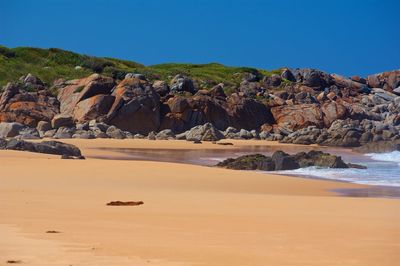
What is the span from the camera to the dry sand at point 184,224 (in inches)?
221

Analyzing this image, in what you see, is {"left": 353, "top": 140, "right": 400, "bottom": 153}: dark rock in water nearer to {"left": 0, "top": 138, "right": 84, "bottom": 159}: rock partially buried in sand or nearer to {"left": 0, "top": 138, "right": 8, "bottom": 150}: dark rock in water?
{"left": 0, "top": 138, "right": 84, "bottom": 159}: rock partially buried in sand

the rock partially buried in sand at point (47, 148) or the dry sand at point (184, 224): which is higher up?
the rock partially buried in sand at point (47, 148)

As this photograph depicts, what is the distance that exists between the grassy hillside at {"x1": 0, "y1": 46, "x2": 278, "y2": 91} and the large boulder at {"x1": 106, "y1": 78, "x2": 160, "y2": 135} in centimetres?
930

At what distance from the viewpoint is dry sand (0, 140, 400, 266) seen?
18.4ft

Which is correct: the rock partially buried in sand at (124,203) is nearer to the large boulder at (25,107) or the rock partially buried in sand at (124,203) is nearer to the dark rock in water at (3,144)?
the dark rock in water at (3,144)

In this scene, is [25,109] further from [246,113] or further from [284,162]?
[284,162]

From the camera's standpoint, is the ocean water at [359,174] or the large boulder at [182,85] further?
the large boulder at [182,85]

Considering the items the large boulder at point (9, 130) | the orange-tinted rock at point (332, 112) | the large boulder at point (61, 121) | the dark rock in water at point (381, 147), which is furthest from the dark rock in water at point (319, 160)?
the orange-tinted rock at point (332, 112)

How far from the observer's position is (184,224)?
7.69 m

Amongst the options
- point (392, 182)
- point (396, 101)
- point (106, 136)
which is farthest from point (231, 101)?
point (392, 182)

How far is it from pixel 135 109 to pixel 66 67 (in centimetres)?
1992

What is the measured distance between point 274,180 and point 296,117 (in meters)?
39.7

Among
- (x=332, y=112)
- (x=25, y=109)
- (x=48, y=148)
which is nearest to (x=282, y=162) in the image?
(x=48, y=148)

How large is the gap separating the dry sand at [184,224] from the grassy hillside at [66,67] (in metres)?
45.8
